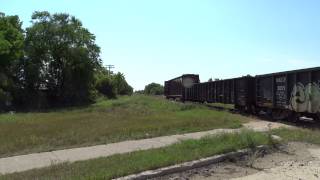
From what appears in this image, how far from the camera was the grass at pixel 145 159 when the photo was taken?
30.2 feet

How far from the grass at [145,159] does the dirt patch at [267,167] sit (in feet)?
1.66

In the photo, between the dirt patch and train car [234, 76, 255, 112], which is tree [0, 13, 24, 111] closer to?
train car [234, 76, 255, 112]

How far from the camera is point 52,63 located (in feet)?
214

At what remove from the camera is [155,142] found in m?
14.1

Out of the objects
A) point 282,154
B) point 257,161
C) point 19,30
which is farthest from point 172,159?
point 19,30

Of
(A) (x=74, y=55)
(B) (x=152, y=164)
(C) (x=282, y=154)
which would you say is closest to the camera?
(B) (x=152, y=164)

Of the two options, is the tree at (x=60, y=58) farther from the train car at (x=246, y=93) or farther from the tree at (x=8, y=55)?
the train car at (x=246, y=93)

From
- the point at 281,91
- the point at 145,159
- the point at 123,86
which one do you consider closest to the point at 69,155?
the point at 145,159

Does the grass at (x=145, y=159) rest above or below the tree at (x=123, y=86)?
below

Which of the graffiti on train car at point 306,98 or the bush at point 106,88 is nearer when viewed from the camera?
the graffiti on train car at point 306,98

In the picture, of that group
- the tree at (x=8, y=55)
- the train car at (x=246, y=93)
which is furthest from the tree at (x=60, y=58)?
the train car at (x=246, y=93)

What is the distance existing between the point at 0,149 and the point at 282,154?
7.55m

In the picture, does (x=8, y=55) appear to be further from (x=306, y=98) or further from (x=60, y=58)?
(x=306, y=98)

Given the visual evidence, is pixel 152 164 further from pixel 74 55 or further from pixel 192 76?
pixel 74 55
